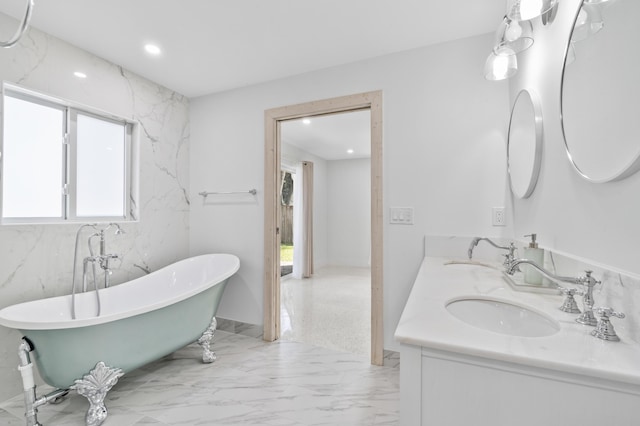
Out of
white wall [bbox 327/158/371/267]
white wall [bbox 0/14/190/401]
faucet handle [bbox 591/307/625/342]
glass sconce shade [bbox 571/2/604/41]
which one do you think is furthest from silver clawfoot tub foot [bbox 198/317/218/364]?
white wall [bbox 327/158/371/267]

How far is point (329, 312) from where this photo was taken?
3.44m

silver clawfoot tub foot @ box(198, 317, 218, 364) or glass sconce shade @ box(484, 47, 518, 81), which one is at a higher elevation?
glass sconce shade @ box(484, 47, 518, 81)

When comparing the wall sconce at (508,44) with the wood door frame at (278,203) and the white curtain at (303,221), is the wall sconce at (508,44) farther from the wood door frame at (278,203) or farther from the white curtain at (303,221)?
the white curtain at (303,221)

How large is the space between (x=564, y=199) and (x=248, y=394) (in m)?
2.05

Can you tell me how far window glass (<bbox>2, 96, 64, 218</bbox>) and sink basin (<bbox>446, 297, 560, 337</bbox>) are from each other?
2.75 meters

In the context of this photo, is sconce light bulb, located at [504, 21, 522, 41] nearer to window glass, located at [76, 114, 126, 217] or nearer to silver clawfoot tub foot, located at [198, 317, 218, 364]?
silver clawfoot tub foot, located at [198, 317, 218, 364]

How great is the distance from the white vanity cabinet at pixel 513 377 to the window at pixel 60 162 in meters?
2.65

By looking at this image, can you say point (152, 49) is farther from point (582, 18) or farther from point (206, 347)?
point (582, 18)

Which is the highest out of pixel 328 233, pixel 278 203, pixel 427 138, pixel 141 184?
pixel 427 138

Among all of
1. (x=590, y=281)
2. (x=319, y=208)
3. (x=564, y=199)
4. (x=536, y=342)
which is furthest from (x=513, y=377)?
(x=319, y=208)

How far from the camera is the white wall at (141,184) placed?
1846 mm

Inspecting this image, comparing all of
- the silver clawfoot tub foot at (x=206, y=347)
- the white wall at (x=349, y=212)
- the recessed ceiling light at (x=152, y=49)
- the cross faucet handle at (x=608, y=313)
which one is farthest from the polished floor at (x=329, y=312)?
the recessed ceiling light at (x=152, y=49)

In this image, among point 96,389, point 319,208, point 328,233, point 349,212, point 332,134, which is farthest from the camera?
point 328,233

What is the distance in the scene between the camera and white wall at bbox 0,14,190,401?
185 cm
